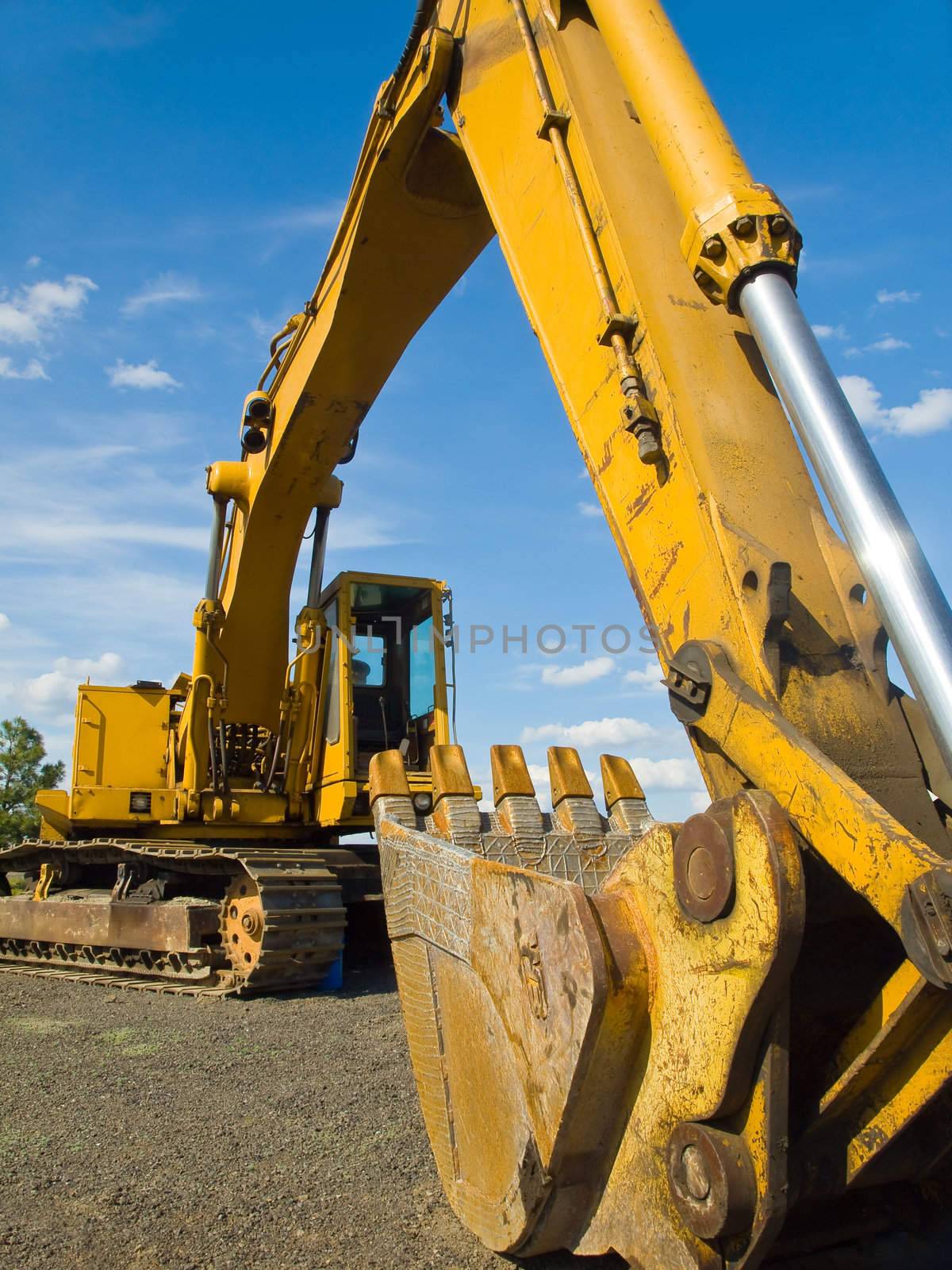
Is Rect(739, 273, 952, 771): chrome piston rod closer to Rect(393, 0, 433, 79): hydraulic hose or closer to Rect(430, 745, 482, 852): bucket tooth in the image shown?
Rect(430, 745, 482, 852): bucket tooth

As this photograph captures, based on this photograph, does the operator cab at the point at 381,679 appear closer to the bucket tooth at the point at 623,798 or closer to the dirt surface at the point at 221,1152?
the dirt surface at the point at 221,1152

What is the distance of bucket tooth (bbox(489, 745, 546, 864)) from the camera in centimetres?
346

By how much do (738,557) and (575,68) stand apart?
1801mm

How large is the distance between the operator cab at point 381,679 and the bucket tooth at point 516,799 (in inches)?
161

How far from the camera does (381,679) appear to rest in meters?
8.52

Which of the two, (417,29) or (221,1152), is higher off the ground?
(417,29)

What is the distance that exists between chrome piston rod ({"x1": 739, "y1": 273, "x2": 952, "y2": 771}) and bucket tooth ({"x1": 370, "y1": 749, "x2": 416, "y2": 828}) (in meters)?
1.71

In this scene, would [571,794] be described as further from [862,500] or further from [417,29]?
[417,29]

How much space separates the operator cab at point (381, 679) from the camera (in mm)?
7688

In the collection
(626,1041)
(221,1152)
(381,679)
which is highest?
(381,679)

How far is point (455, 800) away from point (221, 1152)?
1.58m

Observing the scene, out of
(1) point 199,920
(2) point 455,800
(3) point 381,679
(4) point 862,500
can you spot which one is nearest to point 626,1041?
(4) point 862,500

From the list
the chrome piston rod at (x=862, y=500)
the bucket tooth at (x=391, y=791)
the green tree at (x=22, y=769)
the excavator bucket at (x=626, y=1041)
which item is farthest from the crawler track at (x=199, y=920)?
the green tree at (x=22, y=769)

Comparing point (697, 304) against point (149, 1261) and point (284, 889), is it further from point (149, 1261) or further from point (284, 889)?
point (284, 889)
